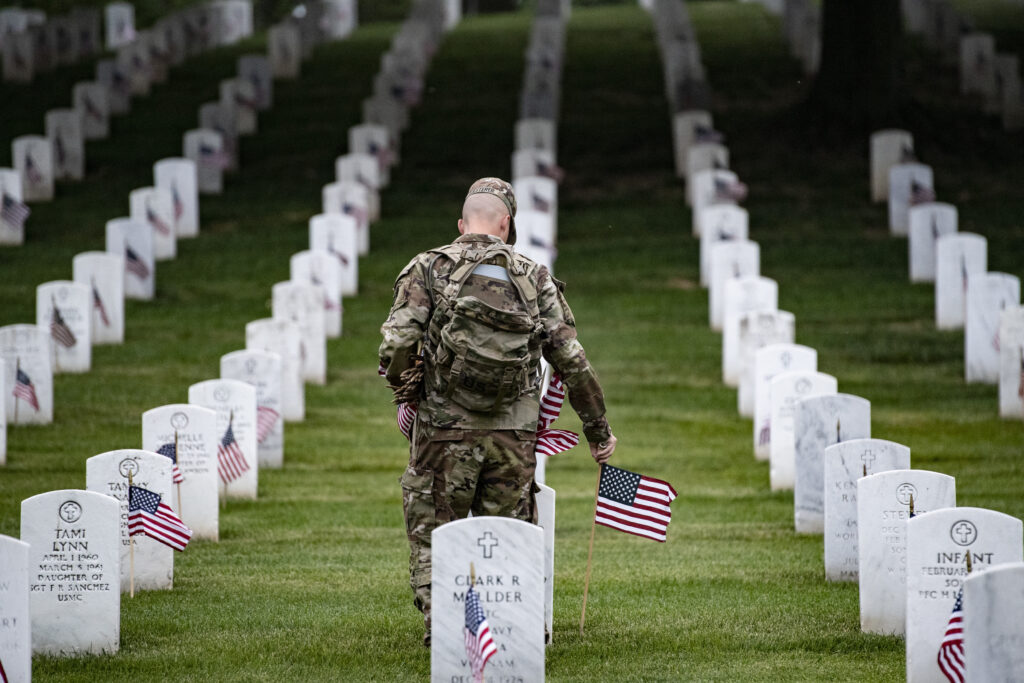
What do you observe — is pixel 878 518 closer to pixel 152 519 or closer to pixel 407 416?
pixel 407 416

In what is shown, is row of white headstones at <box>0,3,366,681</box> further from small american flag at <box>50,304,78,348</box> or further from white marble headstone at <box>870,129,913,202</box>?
white marble headstone at <box>870,129,913,202</box>

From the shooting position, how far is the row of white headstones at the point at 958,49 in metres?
25.3

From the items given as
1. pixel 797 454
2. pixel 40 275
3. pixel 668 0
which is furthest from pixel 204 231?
pixel 668 0

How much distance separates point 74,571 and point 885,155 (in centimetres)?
1659

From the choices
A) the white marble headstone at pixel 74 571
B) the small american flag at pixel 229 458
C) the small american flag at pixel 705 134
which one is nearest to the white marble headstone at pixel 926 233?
the small american flag at pixel 705 134

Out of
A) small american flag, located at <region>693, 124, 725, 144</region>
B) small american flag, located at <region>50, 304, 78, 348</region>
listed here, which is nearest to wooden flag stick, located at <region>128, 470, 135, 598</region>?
small american flag, located at <region>50, 304, 78, 348</region>

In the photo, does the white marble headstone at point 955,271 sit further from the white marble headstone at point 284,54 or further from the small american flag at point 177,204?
the white marble headstone at point 284,54

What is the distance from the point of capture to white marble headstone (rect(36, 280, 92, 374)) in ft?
45.9

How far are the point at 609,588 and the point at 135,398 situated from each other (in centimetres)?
642

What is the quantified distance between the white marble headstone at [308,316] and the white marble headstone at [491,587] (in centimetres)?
871

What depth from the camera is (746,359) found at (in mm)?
13289

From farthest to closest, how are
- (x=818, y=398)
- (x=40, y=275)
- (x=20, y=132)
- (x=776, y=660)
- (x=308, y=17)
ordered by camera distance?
(x=308, y=17), (x=20, y=132), (x=40, y=275), (x=818, y=398), (x=776, y=660)

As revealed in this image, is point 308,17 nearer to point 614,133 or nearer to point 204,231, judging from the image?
point 614,133

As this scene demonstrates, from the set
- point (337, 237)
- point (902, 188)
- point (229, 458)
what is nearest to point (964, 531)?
point (229, 458)
